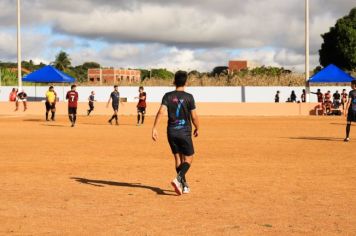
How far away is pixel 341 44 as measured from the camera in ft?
197

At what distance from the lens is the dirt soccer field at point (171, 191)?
650 cm

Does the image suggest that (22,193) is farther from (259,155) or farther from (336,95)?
(336,95)

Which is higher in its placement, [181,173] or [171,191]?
[181,173]

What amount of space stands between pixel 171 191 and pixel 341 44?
5463cm

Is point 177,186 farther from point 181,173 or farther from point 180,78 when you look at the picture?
point 180,78

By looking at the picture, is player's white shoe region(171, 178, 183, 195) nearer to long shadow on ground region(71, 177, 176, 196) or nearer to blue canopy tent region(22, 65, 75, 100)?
long shadow on ground region(71, 177, 176, 196)

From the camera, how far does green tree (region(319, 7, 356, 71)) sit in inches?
2346

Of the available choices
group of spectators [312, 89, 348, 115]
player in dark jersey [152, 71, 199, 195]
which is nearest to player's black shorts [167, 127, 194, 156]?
player in dark jersey [152, 71, 199, 195]

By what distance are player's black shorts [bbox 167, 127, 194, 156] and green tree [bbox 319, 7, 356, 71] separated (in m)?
54.3

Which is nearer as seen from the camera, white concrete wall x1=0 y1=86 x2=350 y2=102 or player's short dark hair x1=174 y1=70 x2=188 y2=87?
player's short dark hair x1=174 y1=70 x2=188 y2=87

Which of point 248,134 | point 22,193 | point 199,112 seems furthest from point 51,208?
point 199,112

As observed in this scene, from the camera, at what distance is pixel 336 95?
121 feet

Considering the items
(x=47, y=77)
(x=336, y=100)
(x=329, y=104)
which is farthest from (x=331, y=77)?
(x=47, y=77)

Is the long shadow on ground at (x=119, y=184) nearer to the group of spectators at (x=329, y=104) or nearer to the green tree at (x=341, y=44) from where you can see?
the group of spectators at (x=329, y=104)
